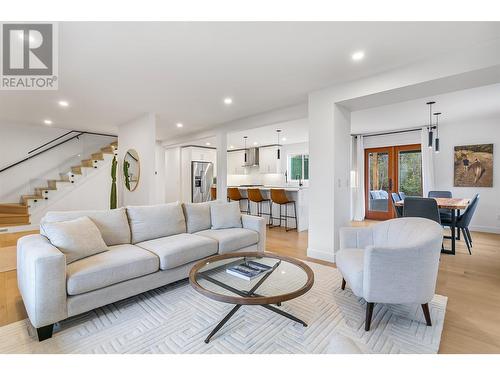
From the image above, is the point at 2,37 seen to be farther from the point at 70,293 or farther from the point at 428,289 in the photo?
the point at 428,289

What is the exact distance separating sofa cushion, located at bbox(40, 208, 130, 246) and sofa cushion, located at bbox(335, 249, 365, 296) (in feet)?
7.43

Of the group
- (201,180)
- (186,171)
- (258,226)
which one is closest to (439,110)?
(258,226)

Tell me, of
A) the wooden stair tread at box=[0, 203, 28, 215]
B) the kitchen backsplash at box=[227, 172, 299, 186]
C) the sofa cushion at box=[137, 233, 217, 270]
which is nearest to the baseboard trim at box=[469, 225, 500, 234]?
the kitchen backsplash at box=[227, 172, 299, 186]

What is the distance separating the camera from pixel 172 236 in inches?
118

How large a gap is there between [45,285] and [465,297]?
362cm

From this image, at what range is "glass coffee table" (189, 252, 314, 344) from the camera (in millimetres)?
1642

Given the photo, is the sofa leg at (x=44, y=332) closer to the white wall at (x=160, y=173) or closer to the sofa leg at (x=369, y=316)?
the sofa leg at (x=369, y=316)

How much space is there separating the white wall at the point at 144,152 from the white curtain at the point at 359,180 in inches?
217

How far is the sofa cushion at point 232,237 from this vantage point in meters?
2.97

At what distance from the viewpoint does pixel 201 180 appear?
879 centimetres

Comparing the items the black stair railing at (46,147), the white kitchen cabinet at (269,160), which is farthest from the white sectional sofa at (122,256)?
the white kitchen cabinet at (269,160)

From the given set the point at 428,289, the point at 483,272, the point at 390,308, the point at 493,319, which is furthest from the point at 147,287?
the point at 483,272

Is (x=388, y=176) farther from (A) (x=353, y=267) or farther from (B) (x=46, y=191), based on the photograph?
(B) (x=46, y=191)
